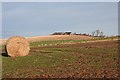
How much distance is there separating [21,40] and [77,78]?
56.2 ft

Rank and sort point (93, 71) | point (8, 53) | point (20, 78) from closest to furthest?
1. point (20, 78)
2. point (93, 71)
3. point (8, 53)

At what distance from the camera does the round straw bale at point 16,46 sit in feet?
103

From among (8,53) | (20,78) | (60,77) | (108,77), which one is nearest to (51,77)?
(60,77)

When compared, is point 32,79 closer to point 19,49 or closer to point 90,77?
point 90,77

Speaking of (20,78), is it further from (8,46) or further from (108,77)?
(8,46)

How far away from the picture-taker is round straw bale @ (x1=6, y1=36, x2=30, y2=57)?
3141 cm

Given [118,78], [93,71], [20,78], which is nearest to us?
[118,78]

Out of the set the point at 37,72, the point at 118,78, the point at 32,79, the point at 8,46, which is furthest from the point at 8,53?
the point at 118,78

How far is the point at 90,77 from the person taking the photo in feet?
52.6

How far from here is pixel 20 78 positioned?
16.9 meters

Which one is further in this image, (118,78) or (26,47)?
(26,47)

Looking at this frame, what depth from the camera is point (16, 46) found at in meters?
31.8

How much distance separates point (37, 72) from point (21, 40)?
44.9 ft

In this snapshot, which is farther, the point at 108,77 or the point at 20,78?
the point at 20,78
